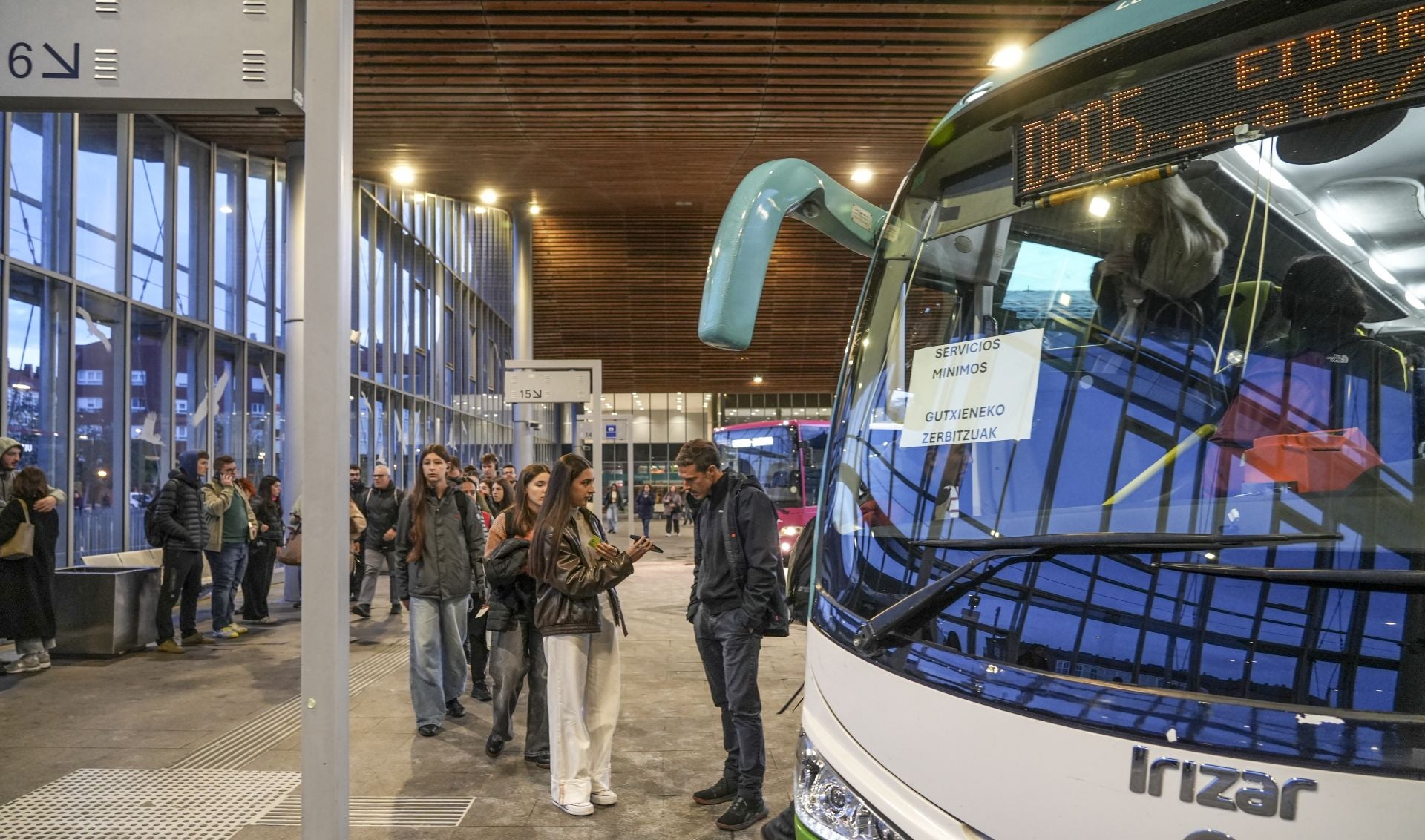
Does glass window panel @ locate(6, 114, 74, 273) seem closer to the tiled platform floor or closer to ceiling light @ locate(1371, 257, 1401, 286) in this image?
the tiled platform floor

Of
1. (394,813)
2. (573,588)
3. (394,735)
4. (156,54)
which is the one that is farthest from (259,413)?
(156,54)

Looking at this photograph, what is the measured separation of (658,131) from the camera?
13102 mm

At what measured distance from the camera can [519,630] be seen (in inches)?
232

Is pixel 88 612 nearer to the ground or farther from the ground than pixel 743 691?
nearer to the ground

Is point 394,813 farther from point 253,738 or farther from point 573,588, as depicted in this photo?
point 253,738

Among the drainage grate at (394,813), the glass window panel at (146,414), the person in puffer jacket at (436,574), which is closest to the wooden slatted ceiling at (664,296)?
the glass window panel at (146,414)

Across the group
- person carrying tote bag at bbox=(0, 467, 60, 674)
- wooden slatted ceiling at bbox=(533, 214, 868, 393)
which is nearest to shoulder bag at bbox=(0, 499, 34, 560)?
person carrying tote bag at bbox=(0, 467, 60, 674)

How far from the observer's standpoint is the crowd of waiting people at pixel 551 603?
192 inches

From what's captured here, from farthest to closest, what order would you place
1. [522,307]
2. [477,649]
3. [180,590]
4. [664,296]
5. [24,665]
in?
[664,296] < [522,307] < [180,590] < [24,665] < [477,649]

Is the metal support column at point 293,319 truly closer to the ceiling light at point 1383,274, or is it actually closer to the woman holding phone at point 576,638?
the woman holding phone at point 576,638

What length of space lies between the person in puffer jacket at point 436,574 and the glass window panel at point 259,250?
361 inches

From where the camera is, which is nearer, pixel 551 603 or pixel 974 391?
pixel 974 391

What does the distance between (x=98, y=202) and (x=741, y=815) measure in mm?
10353

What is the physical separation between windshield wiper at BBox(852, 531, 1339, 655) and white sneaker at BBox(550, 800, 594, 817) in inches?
123
